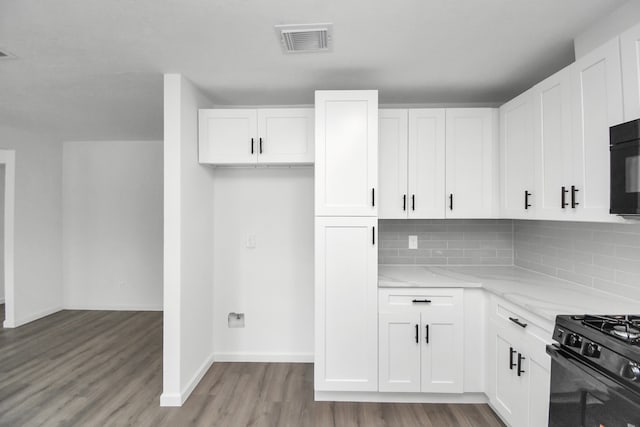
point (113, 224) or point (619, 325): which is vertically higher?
point (113, 224)

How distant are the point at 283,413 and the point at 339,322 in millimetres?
790

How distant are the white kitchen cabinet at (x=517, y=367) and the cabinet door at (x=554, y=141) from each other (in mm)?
725

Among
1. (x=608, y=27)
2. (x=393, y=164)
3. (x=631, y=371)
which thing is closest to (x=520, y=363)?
(x=631, y=371)

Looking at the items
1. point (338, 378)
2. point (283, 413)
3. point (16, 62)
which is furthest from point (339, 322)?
point (16, 62)

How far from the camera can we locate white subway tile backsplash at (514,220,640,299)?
6.47 ft

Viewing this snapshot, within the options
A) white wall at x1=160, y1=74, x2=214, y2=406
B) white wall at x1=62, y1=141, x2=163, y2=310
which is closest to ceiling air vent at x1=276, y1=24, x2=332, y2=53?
white wall at x1=160, y1=74, x2=214, y2=406

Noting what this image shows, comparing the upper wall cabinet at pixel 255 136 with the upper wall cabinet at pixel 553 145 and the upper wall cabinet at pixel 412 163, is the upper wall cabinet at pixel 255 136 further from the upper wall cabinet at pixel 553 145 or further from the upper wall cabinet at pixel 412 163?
the upper wall cabinet at pixel 553 145

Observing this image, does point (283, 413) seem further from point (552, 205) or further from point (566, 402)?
point (552, 205)

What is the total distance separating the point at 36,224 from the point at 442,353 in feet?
17.7

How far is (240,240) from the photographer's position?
131 inches

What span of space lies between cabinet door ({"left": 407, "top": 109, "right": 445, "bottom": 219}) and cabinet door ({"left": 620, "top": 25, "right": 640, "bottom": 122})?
4.28 feet

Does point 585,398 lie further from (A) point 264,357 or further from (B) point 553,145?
(A) point 264,357

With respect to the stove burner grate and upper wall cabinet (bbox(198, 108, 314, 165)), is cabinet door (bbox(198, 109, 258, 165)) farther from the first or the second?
the stove burner grate

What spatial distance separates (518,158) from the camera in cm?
250
